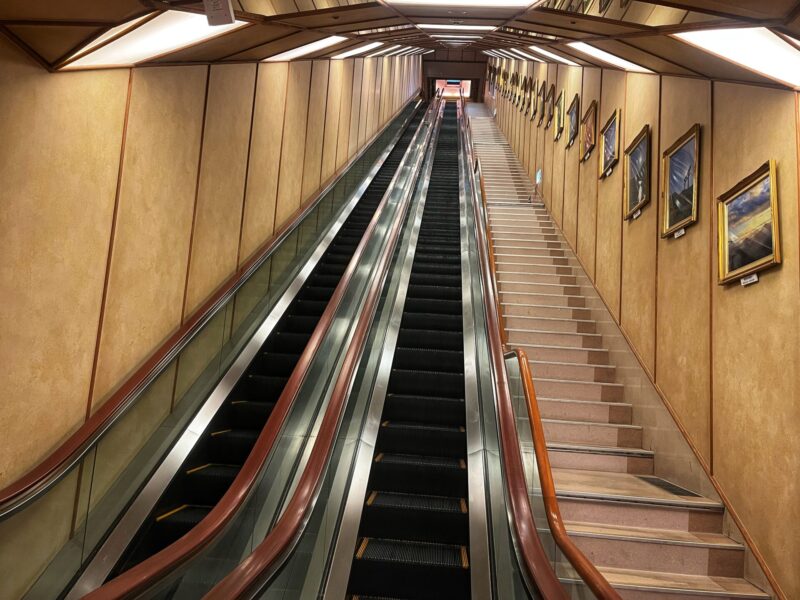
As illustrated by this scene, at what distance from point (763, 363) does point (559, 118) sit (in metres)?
7.09

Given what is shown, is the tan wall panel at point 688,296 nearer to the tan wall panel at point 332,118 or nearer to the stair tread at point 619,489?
the stair tread at point 619,489

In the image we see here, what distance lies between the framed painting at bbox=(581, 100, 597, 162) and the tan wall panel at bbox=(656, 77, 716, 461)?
7.54 ft

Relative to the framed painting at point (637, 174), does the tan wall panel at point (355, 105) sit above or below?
above

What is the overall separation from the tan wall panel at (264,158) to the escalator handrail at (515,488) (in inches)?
109

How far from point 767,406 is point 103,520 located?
147 inches

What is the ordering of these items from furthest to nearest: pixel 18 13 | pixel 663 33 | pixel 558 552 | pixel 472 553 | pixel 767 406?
1. pixel 663 33
2. pixel 767 406
3. pixel 472 553
4. pixel 18 13
5. pixel 558 552

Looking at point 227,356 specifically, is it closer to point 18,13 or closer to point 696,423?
point 18,13

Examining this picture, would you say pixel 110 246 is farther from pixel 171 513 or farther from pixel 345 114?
pixel 345 114

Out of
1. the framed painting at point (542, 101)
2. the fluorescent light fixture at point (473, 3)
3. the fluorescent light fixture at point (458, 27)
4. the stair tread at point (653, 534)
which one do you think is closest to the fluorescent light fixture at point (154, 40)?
the fluorescent light fixture at point (473, 3)

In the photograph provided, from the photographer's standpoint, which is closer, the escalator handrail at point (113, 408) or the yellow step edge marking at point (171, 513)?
the escalator handrail at point (113, 408)

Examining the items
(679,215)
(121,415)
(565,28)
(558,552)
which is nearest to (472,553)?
(558,552)

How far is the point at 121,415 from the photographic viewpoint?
131 inches

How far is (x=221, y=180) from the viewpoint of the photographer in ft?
16.9

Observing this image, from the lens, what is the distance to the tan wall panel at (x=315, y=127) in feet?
26.3
